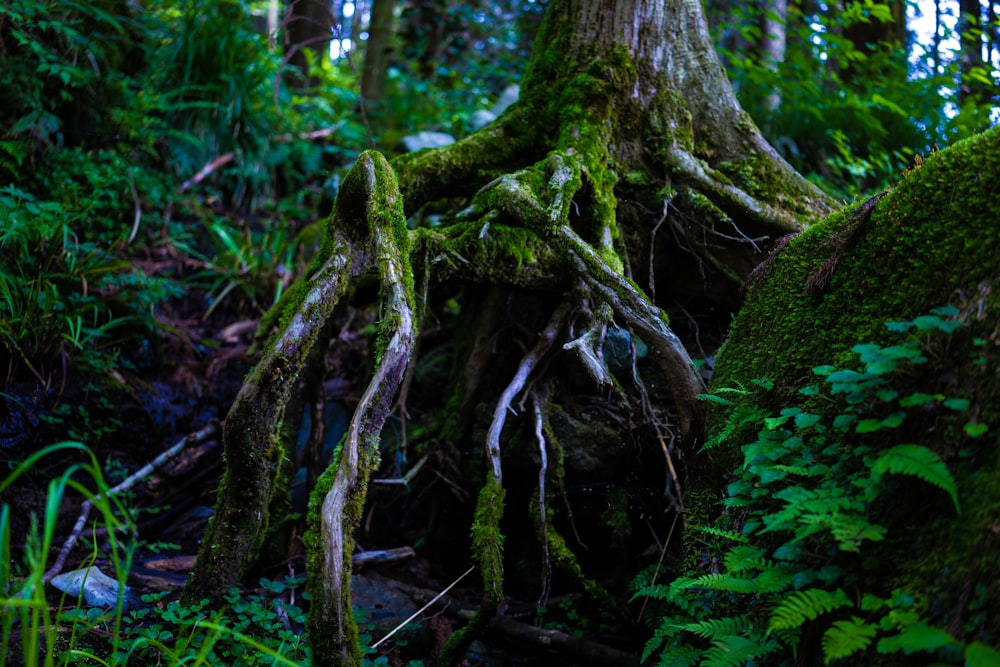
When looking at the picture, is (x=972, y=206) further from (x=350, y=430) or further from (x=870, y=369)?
(x=350, y=430)

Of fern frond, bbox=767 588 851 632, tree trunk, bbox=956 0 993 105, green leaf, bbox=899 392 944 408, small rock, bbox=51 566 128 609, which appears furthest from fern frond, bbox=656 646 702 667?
tree trunk, bbox=956 0 993 105

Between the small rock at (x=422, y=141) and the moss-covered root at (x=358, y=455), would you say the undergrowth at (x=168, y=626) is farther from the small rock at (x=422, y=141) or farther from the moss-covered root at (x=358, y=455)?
the small rock at (x=422, y=141)

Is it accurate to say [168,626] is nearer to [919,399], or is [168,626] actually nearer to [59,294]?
[59,294]

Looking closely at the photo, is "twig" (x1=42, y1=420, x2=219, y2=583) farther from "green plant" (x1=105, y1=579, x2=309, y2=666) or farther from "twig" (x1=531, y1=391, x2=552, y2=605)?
"twig" (x1=531, y1=391, x2=552, y2=605)

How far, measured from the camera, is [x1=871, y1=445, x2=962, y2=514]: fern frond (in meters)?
1.47

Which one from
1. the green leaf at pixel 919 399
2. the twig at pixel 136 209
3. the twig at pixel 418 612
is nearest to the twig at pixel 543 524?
the twig at pixel 418 612

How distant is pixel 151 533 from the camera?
12.5 feet

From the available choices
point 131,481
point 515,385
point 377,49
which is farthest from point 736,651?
point 377,49

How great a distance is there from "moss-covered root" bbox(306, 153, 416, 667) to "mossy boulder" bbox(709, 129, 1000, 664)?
4.27ft

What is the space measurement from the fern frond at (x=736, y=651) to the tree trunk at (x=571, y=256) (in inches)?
40.9

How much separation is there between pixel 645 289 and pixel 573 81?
1.30 metres

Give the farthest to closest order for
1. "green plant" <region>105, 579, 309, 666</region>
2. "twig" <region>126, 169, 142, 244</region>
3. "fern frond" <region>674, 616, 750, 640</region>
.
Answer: "twig" <region>126, 169, 142, 244</region>
"green plant" <region>105, 579, 309, 666</region>
"fern frond" <region>674, 616, 750, 640</region>

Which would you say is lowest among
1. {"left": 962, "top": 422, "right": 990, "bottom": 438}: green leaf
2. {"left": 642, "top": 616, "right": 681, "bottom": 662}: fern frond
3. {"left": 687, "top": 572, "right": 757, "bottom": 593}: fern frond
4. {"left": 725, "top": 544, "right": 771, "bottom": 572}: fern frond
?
{"left": 642, "top": 616, "right": 681, "bottom": 662}: fern frond

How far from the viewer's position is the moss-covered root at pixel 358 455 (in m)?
2.00
